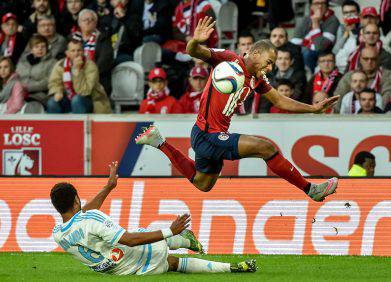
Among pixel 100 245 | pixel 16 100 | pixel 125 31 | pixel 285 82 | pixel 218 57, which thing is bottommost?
pixel 16 100

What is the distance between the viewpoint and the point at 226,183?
13.7 metres

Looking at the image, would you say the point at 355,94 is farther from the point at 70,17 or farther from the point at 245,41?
the point at 70,17

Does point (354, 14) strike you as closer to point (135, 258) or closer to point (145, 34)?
point (145, 34)

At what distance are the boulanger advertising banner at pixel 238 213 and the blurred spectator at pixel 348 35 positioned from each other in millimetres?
4995

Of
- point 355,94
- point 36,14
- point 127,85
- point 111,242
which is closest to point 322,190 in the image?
point 111,242

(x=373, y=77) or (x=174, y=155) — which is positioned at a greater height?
(x=373, y=77)

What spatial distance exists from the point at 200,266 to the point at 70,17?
10.0m

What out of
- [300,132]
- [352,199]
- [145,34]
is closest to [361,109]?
[300,132]

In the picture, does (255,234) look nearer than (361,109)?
Yes

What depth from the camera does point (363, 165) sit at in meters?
15.2

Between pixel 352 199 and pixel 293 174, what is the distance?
1967mm

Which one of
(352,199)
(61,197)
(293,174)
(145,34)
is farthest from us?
(145,34)

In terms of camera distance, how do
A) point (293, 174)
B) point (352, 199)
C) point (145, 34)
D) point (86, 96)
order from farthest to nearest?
point (145, 34), point (86, 96), point (352, 199), point (293, 174)

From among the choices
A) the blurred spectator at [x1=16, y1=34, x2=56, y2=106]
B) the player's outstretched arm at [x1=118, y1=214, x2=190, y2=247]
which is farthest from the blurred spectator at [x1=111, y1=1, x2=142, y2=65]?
the player's outstretched arm at [x1=118, y1=214, x2=190, y2=247]
